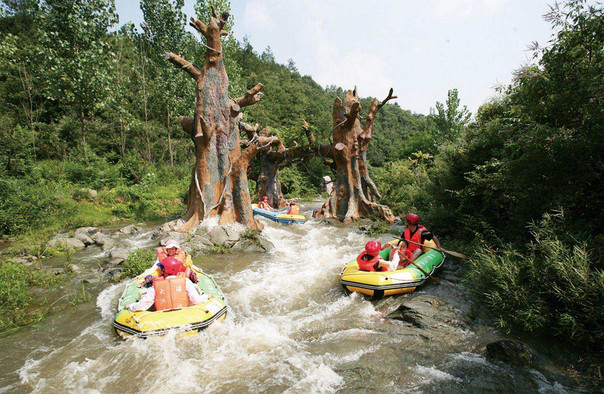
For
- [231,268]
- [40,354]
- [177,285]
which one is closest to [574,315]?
[177,285]

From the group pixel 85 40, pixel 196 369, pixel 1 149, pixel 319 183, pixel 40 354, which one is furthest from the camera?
pixel 319 183

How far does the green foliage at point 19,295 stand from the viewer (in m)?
5.18

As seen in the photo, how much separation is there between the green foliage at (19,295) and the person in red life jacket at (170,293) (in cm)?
193

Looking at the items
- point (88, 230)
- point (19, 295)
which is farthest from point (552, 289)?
point (88, 230)

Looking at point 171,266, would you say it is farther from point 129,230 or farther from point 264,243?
point 129,230

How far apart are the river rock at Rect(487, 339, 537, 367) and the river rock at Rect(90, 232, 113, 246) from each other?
10165mm

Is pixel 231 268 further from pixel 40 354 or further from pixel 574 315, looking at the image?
pixel 574 315

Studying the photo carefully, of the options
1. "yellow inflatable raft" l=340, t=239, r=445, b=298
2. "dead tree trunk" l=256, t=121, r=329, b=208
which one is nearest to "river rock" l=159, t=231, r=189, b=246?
"yellow inflatable raft" l=340, t=239, r=445, b=298

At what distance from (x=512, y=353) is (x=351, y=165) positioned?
10677 millimetres

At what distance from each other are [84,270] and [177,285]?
4.08 meters

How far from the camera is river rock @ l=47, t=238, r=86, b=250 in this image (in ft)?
29.6

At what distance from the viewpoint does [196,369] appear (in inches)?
161

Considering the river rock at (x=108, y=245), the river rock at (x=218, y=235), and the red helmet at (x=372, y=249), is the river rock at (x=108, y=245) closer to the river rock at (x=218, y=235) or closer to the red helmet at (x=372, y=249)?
the river rock at (x=218, y=235)

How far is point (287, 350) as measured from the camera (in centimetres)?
455
